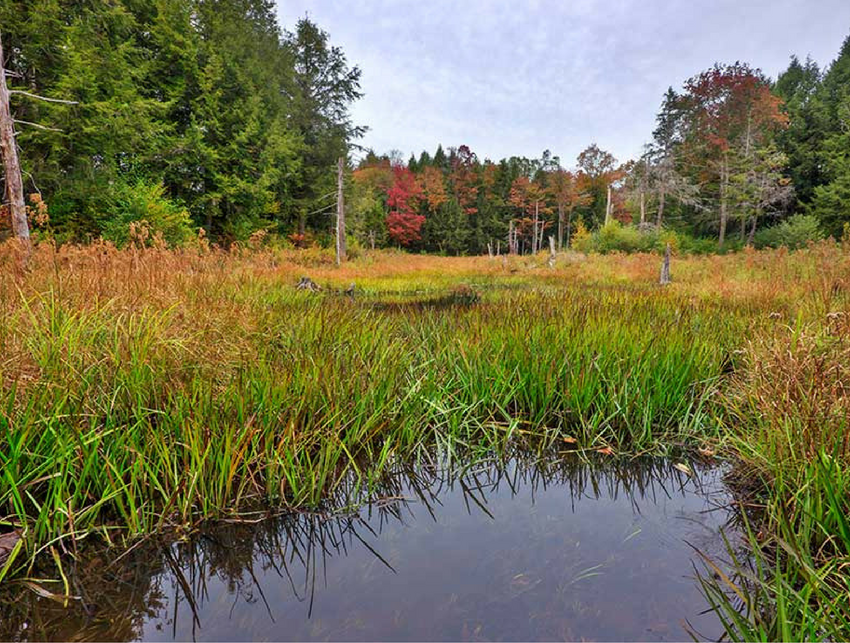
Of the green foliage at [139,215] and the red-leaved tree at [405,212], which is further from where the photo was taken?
the red-leaved tree at [405,212]

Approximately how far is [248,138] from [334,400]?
923 inches

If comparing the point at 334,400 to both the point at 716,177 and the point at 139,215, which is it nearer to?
the point at 139,215

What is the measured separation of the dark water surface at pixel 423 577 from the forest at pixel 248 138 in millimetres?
14128

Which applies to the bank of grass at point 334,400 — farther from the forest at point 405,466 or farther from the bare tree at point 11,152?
the bare tree at point 11,152

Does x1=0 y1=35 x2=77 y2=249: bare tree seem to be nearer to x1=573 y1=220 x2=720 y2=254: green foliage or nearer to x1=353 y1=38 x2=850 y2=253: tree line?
x1=353 y1=38 x2=850 y2=253: tree line

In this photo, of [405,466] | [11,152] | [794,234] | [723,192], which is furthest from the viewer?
[723,192]

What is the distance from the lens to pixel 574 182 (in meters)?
44.4

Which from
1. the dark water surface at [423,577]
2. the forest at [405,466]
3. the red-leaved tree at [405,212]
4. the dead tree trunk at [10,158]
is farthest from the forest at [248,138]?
the dark water surface at [423,577]

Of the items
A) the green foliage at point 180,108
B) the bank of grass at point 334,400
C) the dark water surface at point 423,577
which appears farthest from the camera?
the green foliage at point 180,108

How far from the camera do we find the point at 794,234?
2059 cm

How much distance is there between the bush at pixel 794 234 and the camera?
789 inches

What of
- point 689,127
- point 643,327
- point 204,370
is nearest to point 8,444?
point 204,370

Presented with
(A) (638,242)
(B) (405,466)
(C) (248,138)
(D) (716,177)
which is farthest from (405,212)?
(B) (405,466)

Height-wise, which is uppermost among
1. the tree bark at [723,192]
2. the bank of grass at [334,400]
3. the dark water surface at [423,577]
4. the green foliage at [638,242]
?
the tree bark at [723,192]
